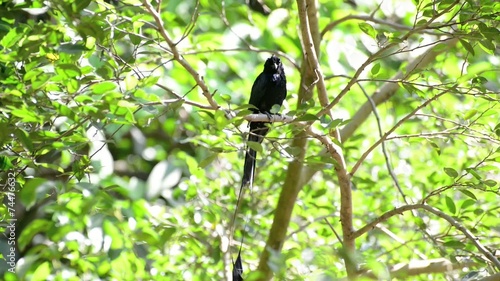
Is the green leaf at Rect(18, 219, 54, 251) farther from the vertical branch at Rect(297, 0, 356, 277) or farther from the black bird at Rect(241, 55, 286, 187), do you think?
the black bird at Rect(241, 55, 286, 187)

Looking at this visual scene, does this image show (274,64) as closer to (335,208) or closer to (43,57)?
Result: (335,208)

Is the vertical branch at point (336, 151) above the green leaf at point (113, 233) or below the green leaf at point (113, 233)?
above

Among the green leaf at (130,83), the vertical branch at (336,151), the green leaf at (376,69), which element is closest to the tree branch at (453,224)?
the vertical branch at (336,151)

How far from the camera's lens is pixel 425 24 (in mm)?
2080

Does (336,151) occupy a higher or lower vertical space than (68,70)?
higher

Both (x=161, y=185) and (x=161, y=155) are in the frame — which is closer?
(x=161, y=185)

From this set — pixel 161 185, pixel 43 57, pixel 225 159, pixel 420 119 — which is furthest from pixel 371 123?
pixel 161 185

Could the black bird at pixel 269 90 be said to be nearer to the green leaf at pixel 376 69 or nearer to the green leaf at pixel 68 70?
the green leaf at pixel 376 69

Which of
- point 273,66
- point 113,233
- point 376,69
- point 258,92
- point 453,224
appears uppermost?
point 273,66

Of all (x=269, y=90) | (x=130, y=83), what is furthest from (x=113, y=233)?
(x=269, y=90)

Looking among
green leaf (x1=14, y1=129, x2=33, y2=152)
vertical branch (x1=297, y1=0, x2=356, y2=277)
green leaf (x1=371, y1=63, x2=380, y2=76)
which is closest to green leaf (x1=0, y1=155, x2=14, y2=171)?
green leaf (x1=14, y1=129, x2=33, y2=152)

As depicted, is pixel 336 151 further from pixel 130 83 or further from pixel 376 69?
pixel 130 83

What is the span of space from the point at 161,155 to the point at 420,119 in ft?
4.66

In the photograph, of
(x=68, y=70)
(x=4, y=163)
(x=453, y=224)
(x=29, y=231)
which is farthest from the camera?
(x=453, y=224)
